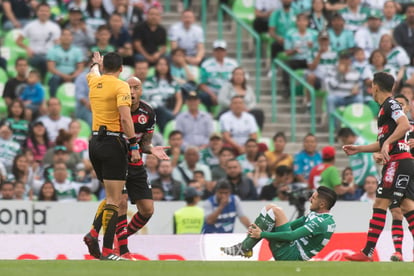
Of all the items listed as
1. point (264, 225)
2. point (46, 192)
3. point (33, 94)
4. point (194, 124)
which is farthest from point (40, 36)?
point (264, 225)

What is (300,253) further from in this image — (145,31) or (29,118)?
(145,31)

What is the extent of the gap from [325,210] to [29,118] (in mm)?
8352

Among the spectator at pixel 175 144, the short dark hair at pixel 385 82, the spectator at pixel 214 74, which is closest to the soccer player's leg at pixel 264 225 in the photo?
the short dark hair at pixel 385 82

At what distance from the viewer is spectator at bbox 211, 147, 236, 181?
2070 centimetres

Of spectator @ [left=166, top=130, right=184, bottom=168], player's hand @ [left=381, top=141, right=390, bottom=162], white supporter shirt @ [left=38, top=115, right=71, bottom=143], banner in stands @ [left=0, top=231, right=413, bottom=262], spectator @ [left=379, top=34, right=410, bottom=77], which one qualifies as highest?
spectator @ [left=379, top=34, right=410, bottom=77]

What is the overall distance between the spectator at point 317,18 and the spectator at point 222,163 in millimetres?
4785

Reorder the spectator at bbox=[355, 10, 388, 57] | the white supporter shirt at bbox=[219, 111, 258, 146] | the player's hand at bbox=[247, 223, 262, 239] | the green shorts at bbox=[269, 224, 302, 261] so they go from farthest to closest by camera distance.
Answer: the spectator at bbox=[355, 10, 388, 57] → the white supporter shirt at bbox=[219, 111, 258, 146] → the green shorts at bbox=[269, 224, 302, 261] → the player's hand at bbox=[247, 223, 262, 239]

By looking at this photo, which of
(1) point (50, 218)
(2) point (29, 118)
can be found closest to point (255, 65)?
(2) point (29, 118)

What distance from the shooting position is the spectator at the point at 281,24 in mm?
24500

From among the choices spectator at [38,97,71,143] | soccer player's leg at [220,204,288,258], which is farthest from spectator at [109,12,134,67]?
soccer player's leg at [220,204,288,258]

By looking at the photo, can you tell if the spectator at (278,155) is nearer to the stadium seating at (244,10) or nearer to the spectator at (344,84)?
the spectator at (344,84)

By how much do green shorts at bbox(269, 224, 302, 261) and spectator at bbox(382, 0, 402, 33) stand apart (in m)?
12.1

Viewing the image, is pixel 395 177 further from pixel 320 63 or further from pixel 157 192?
pixel 320 63

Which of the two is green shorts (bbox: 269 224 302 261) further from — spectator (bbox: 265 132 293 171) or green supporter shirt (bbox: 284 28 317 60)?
green supporter shirt (bbox: 284 28 317 60)
